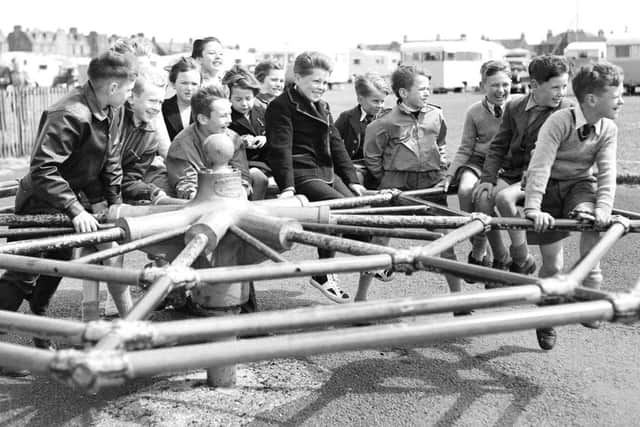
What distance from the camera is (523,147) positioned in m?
4.87

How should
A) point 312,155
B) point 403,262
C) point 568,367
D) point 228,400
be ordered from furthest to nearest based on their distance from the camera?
point 312,155 → point 568,367 → point 228,400 → point 403,262

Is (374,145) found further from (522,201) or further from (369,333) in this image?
(369,333)

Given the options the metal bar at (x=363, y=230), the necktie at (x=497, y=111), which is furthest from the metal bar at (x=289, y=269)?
the necktie at (x=497, y=111)

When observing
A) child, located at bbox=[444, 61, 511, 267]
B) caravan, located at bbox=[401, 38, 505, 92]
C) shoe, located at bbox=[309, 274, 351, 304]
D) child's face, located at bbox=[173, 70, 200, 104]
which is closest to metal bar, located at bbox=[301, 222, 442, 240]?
shoe, located at bbox=[309, 274, 351, 304]

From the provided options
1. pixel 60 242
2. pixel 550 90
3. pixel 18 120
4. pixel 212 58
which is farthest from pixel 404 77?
pixel 18 120

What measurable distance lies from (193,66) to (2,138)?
39.2 ft

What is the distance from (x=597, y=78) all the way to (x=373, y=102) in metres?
2.36

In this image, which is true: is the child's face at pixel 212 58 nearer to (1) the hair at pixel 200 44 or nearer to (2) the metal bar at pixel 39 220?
(1) the hair at pixel 200 44

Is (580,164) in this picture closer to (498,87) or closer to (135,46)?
(498,87)

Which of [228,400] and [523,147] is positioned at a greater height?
[523,147]

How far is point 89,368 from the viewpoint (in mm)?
1905

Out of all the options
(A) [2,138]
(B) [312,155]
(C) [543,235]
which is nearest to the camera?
(C) [543,235]

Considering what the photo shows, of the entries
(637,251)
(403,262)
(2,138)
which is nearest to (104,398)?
(403,262)

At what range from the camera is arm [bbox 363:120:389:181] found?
5.62 meters
